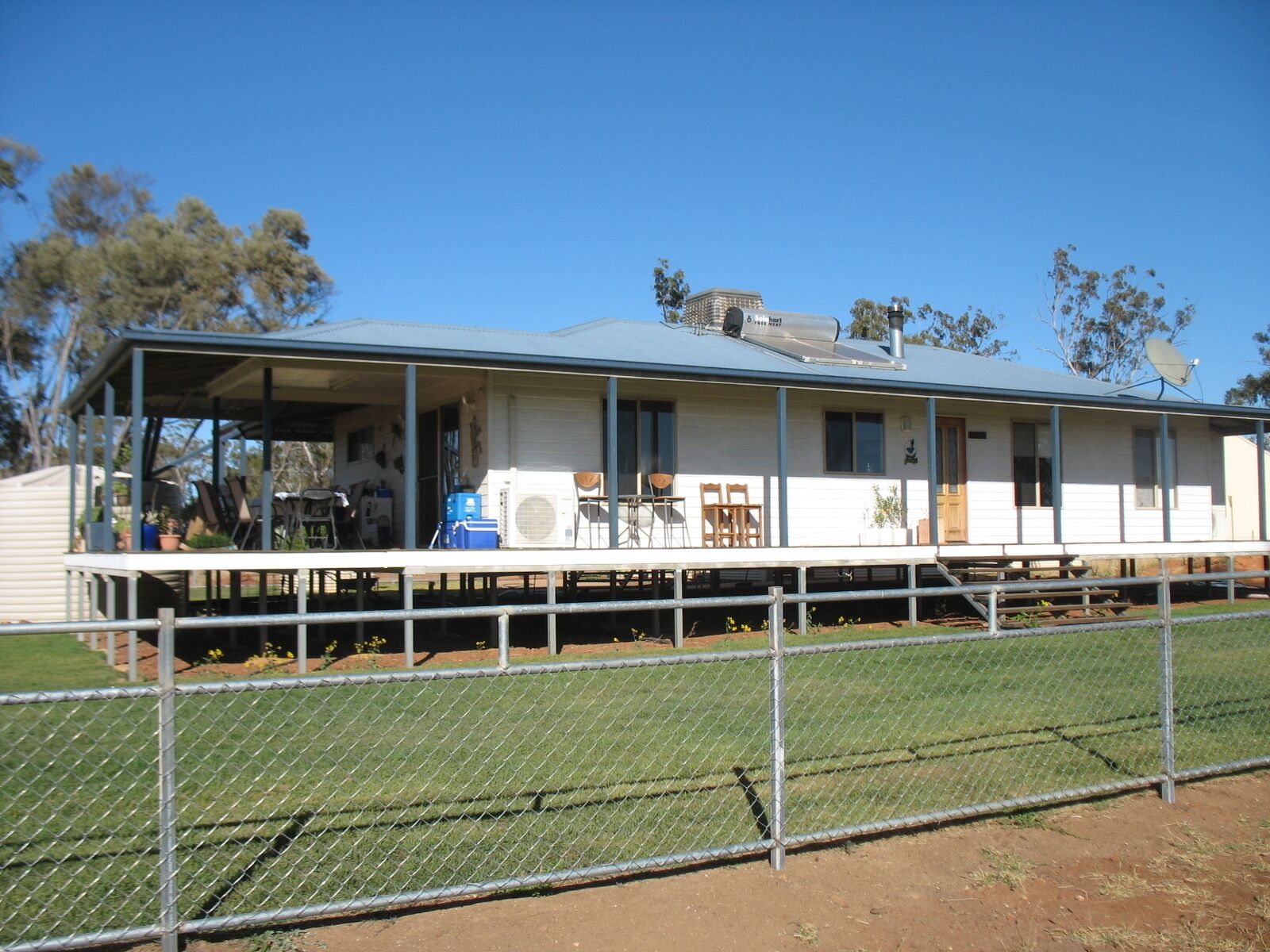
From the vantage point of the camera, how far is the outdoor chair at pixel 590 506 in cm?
1571

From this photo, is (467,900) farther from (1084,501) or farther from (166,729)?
(1084,501)

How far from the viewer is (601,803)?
20.0 feet

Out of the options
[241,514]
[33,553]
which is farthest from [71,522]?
[241,514]

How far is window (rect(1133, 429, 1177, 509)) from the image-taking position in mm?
21406

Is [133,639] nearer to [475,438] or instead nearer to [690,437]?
[475,438]

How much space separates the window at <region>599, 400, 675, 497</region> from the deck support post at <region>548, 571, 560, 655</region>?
9.39ft

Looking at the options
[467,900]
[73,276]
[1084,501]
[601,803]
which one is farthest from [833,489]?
[73,276]

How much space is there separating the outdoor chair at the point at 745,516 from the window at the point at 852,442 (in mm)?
1630

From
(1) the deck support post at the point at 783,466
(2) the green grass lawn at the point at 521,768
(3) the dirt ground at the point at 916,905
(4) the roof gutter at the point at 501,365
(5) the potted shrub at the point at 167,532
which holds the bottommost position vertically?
(3) the dirt ground at the point at 916,905

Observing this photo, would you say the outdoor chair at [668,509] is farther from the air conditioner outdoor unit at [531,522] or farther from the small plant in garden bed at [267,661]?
the small plant in garden bed at [267,661]

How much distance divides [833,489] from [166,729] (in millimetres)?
14811

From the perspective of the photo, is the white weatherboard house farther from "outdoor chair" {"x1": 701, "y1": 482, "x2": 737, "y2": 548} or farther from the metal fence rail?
the metal fence rail

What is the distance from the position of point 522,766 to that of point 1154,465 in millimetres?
18549

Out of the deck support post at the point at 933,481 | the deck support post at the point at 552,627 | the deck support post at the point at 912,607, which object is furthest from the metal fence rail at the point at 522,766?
the deck support post at the point at 933,481
